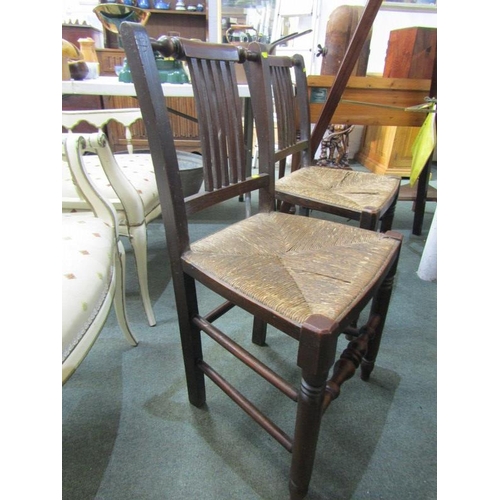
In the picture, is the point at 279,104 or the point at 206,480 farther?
the point at 279,104

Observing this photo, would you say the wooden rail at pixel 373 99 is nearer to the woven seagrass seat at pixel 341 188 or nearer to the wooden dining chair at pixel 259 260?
the woven seagrass seat at pixel 341 188

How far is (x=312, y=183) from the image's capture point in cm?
133

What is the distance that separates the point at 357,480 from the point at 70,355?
75 cm

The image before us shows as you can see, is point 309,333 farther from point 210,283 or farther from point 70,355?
point 70,355

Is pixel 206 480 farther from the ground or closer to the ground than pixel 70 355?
closer to the ground

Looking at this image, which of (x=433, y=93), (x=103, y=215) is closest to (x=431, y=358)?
(x=103, y=215)

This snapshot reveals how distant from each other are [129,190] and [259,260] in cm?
55

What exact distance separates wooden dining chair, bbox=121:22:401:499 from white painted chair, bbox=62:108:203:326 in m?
0.36

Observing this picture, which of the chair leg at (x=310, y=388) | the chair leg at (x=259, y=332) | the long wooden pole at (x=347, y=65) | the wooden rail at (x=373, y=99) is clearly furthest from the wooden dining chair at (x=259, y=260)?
the wooden rail at (x=373, y=99)

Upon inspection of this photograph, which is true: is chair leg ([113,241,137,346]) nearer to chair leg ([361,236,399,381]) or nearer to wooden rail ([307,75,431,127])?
chair leg ([361,236,399,381])

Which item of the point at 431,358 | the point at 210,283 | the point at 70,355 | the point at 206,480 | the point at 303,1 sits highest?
the point at 303,1

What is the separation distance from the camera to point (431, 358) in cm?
120

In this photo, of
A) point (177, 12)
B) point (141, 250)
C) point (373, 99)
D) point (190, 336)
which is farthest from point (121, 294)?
point (177, 12)

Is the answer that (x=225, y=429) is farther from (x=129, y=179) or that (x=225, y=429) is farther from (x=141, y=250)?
(x=129, y=179)
